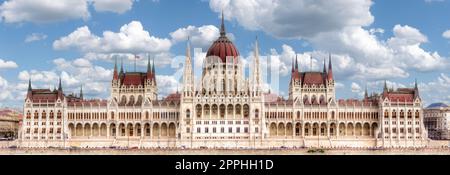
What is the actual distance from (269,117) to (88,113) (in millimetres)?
38966

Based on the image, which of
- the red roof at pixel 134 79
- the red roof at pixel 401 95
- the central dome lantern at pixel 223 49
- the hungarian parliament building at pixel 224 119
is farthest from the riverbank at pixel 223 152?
the central dome lantern at pixel 223 49

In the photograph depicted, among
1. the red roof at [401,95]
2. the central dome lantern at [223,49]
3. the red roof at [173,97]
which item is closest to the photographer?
the red roof at [401,95]

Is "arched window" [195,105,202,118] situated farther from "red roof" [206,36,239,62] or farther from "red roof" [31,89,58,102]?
"red roof" [31,89,58,102]

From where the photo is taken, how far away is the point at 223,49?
506ft

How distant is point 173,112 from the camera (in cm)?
14725

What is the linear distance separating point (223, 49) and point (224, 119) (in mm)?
19112

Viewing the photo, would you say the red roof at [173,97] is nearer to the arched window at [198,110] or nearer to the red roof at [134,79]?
the red roof at [134,79]

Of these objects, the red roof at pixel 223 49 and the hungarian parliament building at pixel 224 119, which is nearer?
the hungarian parliament building at pixel 224 119

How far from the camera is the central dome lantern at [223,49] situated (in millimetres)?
153750

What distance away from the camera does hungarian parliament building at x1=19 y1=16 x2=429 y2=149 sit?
14262 cm

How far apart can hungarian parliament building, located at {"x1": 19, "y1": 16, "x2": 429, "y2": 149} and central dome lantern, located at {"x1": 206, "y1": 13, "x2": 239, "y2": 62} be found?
7.98ft

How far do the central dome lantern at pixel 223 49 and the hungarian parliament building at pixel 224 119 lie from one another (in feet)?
7.98

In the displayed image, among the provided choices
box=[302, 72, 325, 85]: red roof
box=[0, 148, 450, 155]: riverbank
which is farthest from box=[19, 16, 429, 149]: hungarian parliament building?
A: box=[0, 148, 450, 155]: riverbank

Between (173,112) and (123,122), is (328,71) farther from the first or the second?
(123,122)
